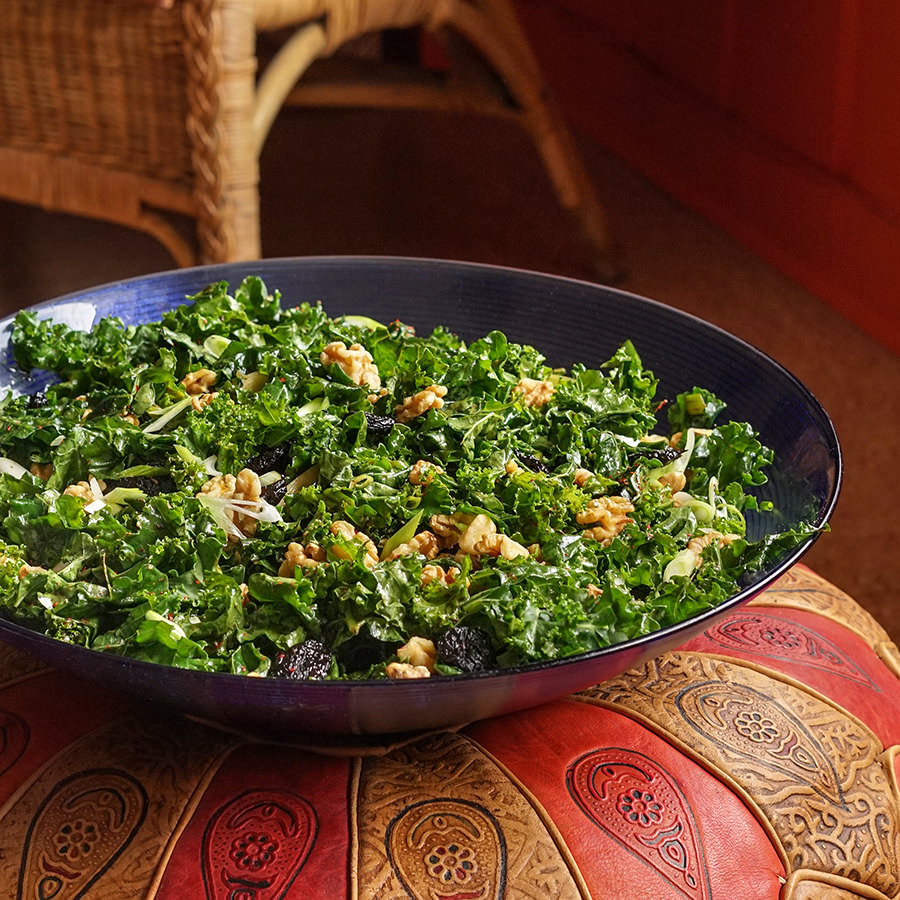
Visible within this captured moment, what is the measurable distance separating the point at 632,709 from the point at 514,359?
1.21 feet

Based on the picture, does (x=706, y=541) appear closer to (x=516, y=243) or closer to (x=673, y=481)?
(x=673, y=481)

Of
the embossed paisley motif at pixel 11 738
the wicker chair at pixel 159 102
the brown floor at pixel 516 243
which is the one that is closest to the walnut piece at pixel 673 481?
the embossed paisley motif at pixel 11 738

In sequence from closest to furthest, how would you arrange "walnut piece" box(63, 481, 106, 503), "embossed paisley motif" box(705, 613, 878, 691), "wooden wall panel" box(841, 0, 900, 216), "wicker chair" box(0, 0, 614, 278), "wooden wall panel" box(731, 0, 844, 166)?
1. "walnut piece" box(63, 481, 106, 503)
2. "embossed paisley motif" box(705, 613, 878, 691)
3. "wicker chair" box(0, 0, 614, 278)
4. "wooden wall panel" box(841, 0, 900, 216)
5. "wooden wall panel" box(731, 0, 844, 166)

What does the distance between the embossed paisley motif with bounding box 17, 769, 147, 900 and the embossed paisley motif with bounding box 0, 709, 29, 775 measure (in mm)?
63

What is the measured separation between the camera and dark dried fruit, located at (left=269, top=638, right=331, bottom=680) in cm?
76

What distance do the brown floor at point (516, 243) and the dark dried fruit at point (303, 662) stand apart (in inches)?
57.3

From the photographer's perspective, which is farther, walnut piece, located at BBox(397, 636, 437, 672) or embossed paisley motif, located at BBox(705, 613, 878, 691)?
embossed paisley motif, located at BBox(705, 613, 878, 691)

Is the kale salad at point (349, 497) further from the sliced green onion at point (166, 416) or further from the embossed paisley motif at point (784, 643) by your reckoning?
the embossed paisley motif at point (784, 643)

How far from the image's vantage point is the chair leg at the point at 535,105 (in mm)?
Result: 2734

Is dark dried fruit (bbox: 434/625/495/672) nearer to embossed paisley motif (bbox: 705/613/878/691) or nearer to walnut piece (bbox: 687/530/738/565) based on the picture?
walnut piece (bbox: 687/530/738/565)

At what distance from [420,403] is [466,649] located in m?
0.31

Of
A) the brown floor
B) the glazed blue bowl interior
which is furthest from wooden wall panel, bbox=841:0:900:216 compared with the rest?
the glazed blue bowl interior

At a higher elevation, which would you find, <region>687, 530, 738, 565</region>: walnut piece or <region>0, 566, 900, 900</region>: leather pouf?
<region>687, 530, 738, 565</region>: walnut piece

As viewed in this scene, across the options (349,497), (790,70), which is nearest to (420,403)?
(349,497)
